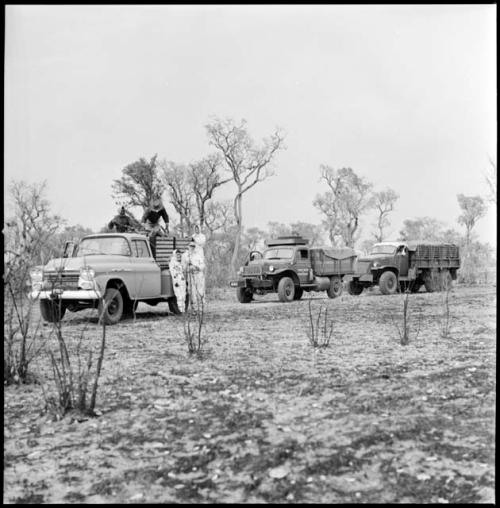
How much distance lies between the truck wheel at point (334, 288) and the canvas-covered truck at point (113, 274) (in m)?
6.97

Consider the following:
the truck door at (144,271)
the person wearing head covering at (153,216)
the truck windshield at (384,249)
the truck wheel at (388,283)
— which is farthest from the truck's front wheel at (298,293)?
the truck door at (144,271)

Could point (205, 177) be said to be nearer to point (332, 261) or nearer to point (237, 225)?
point (237, 225)

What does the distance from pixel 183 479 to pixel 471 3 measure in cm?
299

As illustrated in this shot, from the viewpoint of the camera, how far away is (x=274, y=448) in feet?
11.8

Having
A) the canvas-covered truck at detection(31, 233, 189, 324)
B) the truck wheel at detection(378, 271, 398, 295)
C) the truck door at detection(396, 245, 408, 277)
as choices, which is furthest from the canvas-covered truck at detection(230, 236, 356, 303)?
the canvas-covered truck at detection(31, 233, 189, 324)

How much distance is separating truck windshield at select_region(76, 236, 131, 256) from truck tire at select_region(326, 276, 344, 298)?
8.17 metres

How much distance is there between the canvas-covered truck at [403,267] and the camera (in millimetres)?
17734

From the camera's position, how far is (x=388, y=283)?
58.3 feet

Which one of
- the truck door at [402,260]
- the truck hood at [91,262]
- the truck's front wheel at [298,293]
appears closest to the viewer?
the truck hood at [91,262]

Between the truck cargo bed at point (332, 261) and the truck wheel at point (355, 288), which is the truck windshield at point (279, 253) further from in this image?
the truck wheel at point (355, 288)

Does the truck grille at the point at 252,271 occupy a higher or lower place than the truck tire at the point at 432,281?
higher

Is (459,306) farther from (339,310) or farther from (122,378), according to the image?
(122,378)

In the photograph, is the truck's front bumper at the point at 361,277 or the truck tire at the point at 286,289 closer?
the truck tire at the point at 286,289

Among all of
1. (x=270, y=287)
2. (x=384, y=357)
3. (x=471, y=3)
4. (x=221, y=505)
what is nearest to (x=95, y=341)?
(x=384, y=357)
